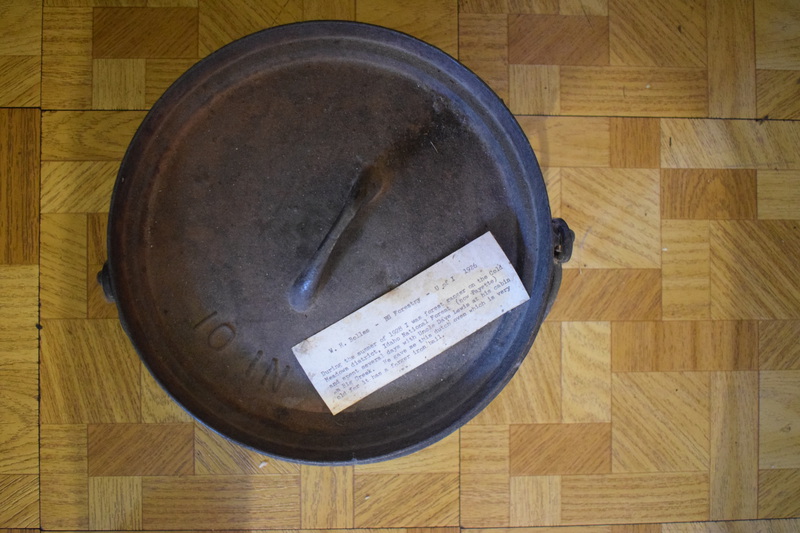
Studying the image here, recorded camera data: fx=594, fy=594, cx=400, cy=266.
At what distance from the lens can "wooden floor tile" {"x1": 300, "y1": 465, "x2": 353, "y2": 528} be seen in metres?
0.85

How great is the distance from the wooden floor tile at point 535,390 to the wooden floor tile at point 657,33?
42 centimetres

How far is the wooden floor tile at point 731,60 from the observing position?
88cm

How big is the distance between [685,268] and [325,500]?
628mm

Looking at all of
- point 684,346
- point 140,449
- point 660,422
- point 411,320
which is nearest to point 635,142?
point 684,346

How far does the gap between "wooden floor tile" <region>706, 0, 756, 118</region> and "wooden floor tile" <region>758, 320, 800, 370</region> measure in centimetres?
32

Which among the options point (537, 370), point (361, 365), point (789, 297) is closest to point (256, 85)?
point (361, 365)

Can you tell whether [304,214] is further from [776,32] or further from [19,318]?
[776,32]

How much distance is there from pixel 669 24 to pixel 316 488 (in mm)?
851

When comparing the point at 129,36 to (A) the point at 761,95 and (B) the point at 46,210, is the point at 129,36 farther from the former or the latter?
(A) the point at 761,95

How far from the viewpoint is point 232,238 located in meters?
0.55

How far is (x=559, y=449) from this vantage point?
2.86 ft

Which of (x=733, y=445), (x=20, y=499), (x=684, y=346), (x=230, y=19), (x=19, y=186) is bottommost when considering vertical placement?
(x=20, y=499)

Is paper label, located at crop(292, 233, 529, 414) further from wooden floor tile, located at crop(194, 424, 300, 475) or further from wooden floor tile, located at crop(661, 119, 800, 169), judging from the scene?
wooden floor tile, located at crop(661, 119, 800, 169)

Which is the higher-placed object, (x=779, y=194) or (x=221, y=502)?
(x=779, y=194)
